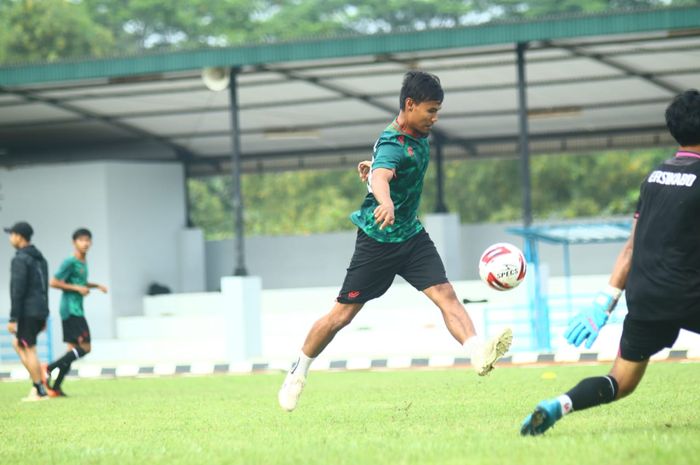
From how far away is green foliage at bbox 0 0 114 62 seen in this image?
56719 mm

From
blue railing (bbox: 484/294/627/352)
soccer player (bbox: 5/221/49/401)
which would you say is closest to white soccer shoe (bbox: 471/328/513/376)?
soccer player (bbox: 5/221/49/401)

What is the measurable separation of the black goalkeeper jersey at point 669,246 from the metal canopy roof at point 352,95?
1295 centimetres

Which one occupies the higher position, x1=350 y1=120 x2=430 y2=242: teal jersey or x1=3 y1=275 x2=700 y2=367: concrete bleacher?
x1=350 y1=120 x2=430 y2=242: teal jersey

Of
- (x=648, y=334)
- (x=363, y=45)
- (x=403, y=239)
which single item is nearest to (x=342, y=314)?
(x=403, y=239)

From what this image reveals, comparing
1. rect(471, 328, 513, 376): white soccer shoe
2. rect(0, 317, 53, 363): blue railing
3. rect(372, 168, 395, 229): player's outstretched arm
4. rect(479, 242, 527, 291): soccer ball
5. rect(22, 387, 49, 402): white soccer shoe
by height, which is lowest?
rect(0, 317, 53, 363): blue railing

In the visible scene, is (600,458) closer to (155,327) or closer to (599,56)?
(599,56)

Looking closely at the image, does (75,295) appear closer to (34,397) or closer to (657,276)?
(34,397)

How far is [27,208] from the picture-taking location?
3033cm

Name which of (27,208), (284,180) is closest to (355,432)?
(27,208)

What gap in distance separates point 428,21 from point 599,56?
A: 3785 centimetres

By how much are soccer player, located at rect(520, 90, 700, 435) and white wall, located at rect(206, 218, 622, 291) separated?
78.9 feet

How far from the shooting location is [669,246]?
25.0ft

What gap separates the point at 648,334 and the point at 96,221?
76.2 feet

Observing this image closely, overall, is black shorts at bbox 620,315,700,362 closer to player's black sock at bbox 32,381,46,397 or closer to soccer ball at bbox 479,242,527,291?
soccer ball at bbox 479,242,527,291
